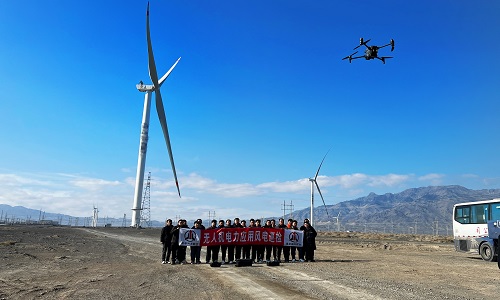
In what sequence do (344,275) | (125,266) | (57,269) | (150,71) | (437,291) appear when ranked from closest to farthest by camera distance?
(437,291) < (344,275) < (57,269) < (125,266) < (150,71)

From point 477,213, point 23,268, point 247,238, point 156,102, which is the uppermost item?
point 156,102

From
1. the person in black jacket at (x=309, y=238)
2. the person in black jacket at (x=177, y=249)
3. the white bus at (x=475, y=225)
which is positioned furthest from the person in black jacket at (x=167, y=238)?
the white bus at (x=475, y=225)

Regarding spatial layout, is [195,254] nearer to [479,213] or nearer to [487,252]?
[487,252]

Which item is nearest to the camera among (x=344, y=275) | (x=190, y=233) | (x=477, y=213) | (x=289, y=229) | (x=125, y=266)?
(x=344, y=275)

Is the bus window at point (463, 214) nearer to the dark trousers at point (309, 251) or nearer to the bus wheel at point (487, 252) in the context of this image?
the bus wheel at point (487, 252)

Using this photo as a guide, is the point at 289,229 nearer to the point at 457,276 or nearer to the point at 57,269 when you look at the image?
the point at 457,276

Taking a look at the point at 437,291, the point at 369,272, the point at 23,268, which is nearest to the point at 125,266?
the point at 23,268
